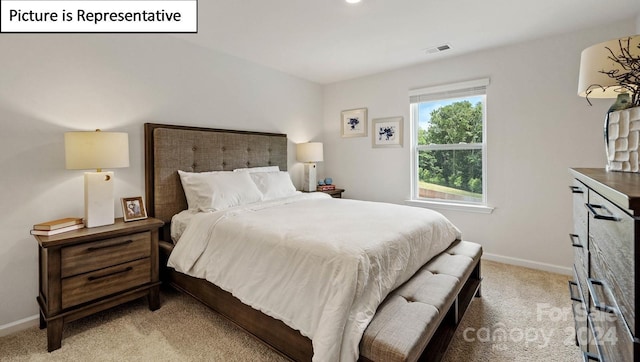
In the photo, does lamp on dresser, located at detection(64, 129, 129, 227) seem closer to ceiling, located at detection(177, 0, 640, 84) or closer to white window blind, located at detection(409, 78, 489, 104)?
ceiling, located at detection(177, 0, 640, 84)

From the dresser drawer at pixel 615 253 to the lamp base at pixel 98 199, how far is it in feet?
9.00

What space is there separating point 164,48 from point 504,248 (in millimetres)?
4092

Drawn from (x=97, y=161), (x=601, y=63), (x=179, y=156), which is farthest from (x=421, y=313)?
(x=179, y=156)

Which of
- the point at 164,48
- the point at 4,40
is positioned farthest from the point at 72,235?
the point at 164,48

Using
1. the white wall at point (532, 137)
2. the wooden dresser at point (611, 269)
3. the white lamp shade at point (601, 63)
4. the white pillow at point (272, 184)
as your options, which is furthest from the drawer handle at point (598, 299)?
the white pillow at point (272, 184)

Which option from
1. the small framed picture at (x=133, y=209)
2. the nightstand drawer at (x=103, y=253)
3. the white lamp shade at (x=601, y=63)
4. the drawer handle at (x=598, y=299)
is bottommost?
the nightstand drawer at (x=103, y=253)

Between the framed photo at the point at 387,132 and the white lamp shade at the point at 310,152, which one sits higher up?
the framed photo at the point at 387,132

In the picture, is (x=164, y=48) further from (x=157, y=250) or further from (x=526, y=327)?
(x=526, y=327)

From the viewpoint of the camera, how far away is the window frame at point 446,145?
10.8ft

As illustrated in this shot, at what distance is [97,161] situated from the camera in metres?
2.01

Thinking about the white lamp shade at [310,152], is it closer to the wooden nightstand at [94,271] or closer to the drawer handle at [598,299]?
the wooden nightstand at [94,271]

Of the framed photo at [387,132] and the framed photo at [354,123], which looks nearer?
the framed photo at [387,132]

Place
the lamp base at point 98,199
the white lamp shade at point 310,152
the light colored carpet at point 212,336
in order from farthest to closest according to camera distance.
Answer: the white lamp shade at point 310,152
the lamp base at point 98,199
the light colored carpet at point 212,336

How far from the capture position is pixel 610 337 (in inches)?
33.9
